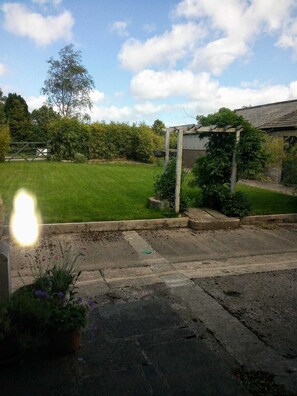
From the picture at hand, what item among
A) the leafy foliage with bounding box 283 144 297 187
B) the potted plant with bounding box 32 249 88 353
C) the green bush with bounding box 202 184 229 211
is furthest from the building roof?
the potted plant with bounding box 32 249 88 353

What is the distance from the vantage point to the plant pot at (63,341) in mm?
2643

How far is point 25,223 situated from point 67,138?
16768 millimetres

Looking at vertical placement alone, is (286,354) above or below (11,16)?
below

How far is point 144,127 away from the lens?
24734mm

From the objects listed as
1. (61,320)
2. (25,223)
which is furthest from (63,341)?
(25,223)

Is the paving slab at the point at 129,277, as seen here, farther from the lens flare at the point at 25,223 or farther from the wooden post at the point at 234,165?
the wooden post at the point at 234,165

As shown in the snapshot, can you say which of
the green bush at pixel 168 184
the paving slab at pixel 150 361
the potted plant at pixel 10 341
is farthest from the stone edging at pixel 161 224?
the potted plant at pixel 10 341

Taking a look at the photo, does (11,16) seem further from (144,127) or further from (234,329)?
(144,127)

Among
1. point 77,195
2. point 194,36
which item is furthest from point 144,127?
point 77,195

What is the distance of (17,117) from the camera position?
131ft

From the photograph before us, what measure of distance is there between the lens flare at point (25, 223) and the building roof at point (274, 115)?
1146cm

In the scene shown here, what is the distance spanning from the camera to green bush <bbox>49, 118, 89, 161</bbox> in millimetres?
22450

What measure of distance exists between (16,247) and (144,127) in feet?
66.6

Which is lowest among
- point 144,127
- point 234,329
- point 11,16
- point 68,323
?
point 234,329
